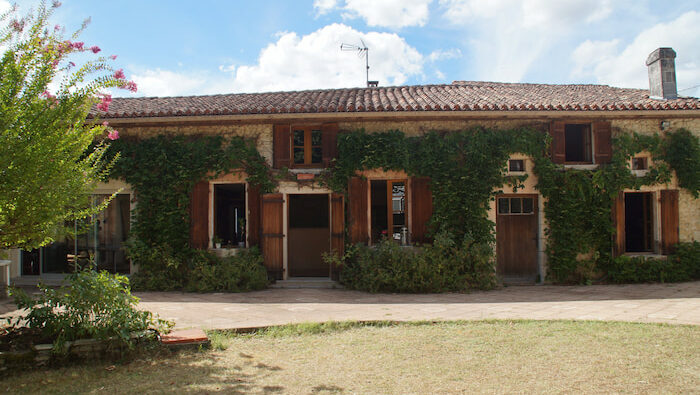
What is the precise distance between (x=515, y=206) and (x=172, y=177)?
7.09 m

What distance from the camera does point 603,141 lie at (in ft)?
30.8

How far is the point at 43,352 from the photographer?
13.8 ft

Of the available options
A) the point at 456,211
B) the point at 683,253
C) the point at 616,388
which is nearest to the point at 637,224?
the point at 683,253

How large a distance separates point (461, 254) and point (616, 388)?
5.02m

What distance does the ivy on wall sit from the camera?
29.5ft


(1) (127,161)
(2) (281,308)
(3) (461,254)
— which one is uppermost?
(1) (127,161)

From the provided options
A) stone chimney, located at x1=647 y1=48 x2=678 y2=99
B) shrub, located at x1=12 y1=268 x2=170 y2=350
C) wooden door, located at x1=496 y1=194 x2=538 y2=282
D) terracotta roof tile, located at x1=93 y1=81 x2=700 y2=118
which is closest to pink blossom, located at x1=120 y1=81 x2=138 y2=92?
shrub, located at x1=12 y1=268 x2=170 y2=350

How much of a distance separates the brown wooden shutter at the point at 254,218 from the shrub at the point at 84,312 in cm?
484

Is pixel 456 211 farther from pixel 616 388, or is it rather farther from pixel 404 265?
pixel 616 388

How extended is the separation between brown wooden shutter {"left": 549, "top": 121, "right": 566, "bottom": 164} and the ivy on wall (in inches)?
8.3

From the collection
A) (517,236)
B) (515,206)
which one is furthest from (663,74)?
(517,236)

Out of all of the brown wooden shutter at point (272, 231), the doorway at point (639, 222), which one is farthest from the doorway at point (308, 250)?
the doorway at point (639, 222)

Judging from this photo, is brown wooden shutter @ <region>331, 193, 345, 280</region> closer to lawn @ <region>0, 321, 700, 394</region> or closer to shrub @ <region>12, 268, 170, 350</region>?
lawn @ <region>0, 321, 700, 394</region>

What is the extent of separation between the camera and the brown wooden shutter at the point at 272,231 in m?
9.22
